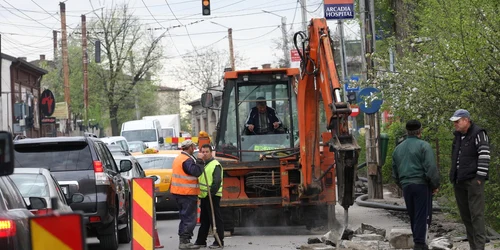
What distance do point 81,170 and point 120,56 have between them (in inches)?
2538

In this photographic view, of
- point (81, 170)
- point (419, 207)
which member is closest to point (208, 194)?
point (81, 170)

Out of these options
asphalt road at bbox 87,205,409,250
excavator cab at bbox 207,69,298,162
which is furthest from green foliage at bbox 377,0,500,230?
asphalt road at bbox 87,205,409,250

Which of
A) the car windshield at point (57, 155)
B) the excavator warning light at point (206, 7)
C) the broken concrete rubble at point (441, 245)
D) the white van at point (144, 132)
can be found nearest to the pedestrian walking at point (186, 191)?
the car windshield at point (57, 155)

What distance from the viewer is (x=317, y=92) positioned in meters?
16.3

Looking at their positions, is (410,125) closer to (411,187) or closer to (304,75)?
(411,187)

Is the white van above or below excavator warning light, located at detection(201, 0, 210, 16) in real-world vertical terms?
below

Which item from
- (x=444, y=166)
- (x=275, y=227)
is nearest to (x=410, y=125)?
(x=444, y=166)

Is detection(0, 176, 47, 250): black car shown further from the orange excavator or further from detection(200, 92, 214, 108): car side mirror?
detection(200, 92, 214, 108): car side mirror

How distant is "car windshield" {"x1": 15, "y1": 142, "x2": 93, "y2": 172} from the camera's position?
14759 millimetres

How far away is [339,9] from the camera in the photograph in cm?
2462

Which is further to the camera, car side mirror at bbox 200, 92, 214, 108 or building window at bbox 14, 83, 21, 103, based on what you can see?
building window at bbox 14, 83, 21, 103

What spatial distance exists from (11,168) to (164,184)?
603 inches

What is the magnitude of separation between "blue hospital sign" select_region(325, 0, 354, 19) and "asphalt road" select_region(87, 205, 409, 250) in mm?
5470

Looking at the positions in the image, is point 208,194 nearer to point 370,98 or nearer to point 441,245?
point 441,245
